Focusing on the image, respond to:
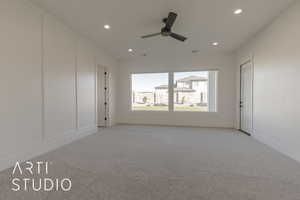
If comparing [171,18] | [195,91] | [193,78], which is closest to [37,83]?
[171,18]

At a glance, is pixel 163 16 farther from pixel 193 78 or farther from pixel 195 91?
pixel 195 91

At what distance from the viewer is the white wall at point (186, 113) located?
5.77 meters

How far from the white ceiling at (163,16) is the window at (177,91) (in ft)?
5.11

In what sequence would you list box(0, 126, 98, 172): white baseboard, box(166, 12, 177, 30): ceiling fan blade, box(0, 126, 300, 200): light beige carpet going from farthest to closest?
box(166, 12, 177, 30): ceiling fan blade → box(0, 126, 98, 172): white baseboard → box(0, 126, 300, 200): light beige carpet

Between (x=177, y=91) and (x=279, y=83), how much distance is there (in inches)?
138

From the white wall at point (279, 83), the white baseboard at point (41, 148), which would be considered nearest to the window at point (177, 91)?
the white wall at point (279, 83)

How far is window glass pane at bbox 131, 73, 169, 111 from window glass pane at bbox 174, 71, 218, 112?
18.1 inches

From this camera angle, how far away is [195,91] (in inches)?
256

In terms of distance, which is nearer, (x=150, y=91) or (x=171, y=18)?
(x=171, y=18)

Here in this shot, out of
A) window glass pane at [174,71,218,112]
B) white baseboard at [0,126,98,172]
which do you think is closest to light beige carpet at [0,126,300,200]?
white baseboard at [0,126,98,172]

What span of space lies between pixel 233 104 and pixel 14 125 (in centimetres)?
621

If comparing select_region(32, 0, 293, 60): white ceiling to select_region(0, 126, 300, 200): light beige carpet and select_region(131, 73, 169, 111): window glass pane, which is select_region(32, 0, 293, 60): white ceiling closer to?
select_region(131, 73, 169, 111): window glass pane

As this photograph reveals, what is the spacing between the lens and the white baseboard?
8.30 feet

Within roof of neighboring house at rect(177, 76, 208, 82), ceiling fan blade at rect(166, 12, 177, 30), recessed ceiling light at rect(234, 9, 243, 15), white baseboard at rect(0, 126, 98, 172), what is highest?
recessed ceiling light at rect(234, 9, 243, 15)
